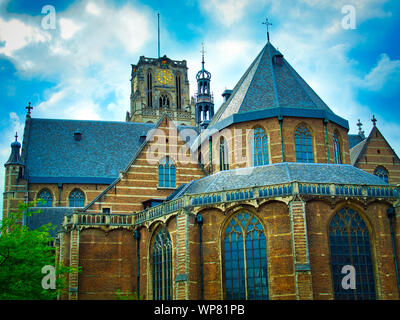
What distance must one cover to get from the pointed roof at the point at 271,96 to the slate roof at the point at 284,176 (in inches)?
144

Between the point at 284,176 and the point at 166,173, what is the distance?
10.3 metres

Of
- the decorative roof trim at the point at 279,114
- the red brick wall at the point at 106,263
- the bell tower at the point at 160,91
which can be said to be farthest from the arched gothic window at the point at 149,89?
the red brick wall at the point at 106,263

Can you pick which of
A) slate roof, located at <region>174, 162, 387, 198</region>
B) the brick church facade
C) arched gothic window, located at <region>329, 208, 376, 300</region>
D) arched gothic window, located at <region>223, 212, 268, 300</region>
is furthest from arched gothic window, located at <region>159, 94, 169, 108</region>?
arched gothic window, located at <region>329, 208, 376, 300</region>

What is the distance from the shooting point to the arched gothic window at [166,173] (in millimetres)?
35469

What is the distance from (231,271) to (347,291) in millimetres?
5629

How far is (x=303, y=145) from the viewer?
31531 mm

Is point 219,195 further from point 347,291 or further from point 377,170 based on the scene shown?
point 377,170

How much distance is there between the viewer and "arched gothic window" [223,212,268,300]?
26.1m

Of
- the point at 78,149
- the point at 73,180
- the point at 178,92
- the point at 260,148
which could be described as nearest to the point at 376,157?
the point at 260,148

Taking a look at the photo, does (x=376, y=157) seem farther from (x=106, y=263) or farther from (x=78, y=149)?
(x=78, y=149)

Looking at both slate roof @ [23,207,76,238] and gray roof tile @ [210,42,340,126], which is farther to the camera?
slate roof @ [23,207,76,238]

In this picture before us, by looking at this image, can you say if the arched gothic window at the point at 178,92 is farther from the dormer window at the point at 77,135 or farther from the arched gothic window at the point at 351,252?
the arched gothic window at the point at 351,252

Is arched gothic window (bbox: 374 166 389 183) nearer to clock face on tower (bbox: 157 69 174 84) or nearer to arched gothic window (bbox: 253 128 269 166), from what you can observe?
arched gothic window (bbox: 253 128 269 166)

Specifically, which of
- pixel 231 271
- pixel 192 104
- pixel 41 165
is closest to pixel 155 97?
pixel 192 104
